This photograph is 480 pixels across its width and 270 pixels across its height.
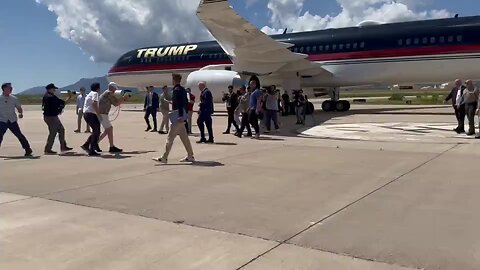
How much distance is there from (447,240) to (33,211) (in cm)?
419

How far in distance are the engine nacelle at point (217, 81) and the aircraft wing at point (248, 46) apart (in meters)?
0.88

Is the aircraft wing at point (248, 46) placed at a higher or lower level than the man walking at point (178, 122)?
higher

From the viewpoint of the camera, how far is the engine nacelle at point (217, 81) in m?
19.0

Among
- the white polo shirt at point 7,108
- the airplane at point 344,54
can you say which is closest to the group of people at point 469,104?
the airplane at point 344,54

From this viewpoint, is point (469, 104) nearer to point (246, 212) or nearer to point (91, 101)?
point (246, 212)

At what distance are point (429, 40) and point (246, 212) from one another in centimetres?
1695

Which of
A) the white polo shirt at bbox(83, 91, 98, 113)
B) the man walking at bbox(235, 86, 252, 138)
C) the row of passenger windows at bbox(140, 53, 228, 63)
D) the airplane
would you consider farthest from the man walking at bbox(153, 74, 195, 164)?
the row of passenger windows at bbox(140, 53, 228, 63)

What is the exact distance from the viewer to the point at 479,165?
7215 mm

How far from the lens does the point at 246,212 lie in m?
4.69

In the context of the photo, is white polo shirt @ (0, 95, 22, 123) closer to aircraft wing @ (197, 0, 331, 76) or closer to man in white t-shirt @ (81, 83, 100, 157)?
man in white t-shirt @ (81, 83, 100, 157)

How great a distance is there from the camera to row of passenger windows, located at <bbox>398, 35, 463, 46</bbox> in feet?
60.1

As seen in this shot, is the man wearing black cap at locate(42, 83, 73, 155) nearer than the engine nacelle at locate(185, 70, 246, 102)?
Yes

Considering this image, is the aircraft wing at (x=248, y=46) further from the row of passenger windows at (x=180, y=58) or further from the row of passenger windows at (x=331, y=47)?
the row of passenger windows at (x=180, y=58)

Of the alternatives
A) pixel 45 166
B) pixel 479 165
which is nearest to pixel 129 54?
pixel 45 166
